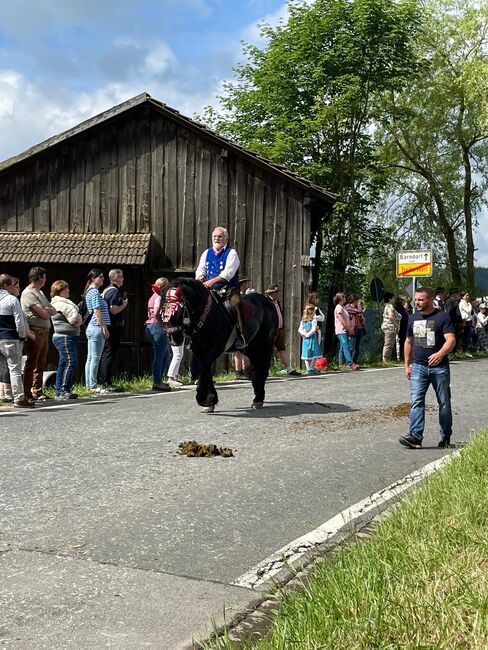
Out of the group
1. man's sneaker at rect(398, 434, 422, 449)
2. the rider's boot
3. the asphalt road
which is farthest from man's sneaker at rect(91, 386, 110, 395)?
man's sneaker at rect(398, 434, 422, 449)

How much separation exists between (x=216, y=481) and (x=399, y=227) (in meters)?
31.6

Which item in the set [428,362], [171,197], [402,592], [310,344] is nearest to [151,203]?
[171,197]

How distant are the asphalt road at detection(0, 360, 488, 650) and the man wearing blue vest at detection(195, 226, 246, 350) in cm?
141

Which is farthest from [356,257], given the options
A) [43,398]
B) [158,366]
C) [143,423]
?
[143,423]

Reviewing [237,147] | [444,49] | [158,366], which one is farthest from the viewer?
[444,49]

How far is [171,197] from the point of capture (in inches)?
888

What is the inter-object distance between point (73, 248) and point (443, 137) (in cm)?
2142

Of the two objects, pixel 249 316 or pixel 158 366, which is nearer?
pixel 249 316

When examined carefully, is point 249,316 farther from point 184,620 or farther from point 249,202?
point 249,202

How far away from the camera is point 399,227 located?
123 feet

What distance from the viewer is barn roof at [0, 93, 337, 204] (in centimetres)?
2203

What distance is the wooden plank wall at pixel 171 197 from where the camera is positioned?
22.4 m

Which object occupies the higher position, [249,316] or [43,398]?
[249,316]

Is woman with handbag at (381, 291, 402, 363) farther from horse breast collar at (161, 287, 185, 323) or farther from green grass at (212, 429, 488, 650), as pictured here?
green grass at (212, 429, 488, 650)
